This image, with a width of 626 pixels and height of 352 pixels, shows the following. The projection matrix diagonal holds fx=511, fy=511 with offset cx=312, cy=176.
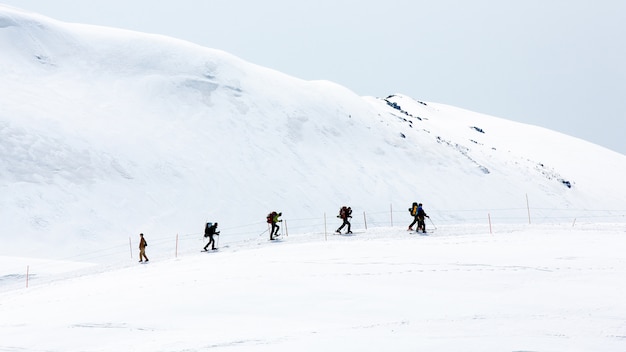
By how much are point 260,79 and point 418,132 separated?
19539mm

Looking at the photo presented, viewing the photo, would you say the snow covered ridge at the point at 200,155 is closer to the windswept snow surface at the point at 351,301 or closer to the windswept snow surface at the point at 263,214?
the windswept snow surface at the point at 263,214

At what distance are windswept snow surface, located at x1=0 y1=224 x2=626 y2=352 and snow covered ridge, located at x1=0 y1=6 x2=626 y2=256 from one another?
1420 cm

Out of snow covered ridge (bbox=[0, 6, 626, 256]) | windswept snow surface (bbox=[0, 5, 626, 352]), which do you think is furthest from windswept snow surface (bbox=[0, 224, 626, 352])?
snow covered ridge (bbox=[0, 6, 626, 256])

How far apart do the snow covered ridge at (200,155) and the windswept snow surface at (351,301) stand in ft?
46.6

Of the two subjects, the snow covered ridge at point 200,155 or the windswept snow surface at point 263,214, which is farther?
the snow covered ridge at point 200,155

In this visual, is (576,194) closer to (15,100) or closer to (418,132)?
(418,132)

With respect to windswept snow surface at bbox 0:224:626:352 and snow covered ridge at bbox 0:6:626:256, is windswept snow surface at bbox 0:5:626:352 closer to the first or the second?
windswept snow surface at bbox 0:224:626:352

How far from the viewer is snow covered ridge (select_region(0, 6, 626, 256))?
3488 cm

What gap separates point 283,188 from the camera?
42062 millimetres

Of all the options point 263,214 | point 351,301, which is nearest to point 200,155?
point 263,214

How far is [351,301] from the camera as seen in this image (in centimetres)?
1291

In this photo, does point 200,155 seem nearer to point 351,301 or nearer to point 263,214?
point 263,214

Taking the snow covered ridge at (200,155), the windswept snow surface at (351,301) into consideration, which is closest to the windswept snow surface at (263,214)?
the windswept snow surface at (351,301)

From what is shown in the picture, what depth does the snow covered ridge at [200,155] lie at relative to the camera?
34.9 m
